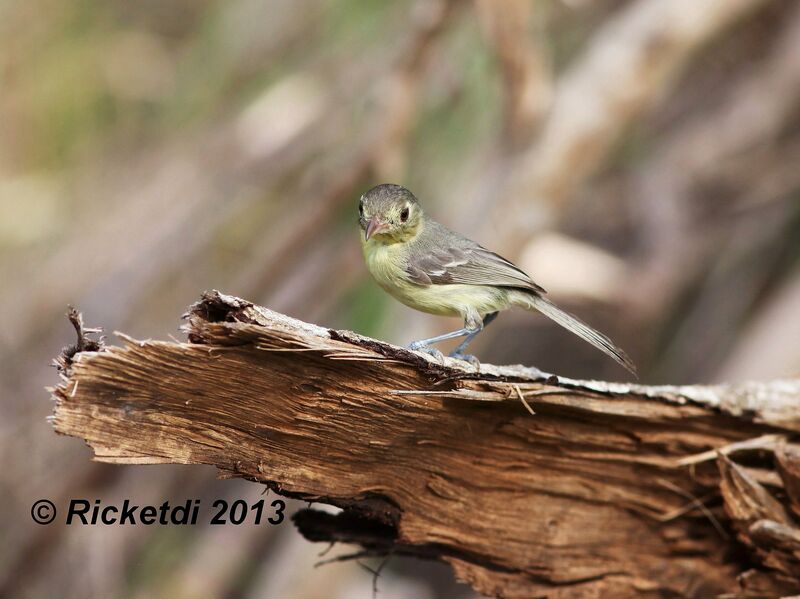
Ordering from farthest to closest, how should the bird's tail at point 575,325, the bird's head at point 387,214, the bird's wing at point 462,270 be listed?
1. the bird's head at point 387,214
2. the bird's wing at point 462,270
3. the bird's tail at point 575,325

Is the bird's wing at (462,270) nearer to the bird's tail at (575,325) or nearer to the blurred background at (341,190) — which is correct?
the bird's tail at (575,325)

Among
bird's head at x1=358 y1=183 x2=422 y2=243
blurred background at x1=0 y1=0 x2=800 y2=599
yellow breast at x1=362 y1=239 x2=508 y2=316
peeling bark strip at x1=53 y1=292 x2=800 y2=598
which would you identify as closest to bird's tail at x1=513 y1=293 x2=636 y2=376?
yellow breast at x1=362 y1=239 x2=508 y2=316

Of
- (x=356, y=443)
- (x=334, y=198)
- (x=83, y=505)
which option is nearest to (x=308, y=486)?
(x=356, y=443)

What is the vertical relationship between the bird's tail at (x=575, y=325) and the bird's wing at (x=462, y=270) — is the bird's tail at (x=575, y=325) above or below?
below

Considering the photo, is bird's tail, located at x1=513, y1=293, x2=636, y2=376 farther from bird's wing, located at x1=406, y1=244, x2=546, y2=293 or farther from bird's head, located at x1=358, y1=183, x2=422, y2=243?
bird's head, located at x1=358, y1=183, x2=422, y2=243

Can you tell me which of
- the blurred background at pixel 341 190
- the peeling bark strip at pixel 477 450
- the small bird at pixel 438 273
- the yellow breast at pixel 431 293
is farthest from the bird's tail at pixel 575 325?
the blurred background at pixel 341 190

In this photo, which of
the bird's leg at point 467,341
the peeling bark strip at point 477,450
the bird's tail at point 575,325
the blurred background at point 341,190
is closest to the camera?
the peeling bark strip at point 477,450

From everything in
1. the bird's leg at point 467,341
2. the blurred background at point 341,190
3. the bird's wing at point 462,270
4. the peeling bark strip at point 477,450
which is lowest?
the peeling bark strip at point 477,450

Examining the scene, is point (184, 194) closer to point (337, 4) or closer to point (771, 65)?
point (337, 4)
